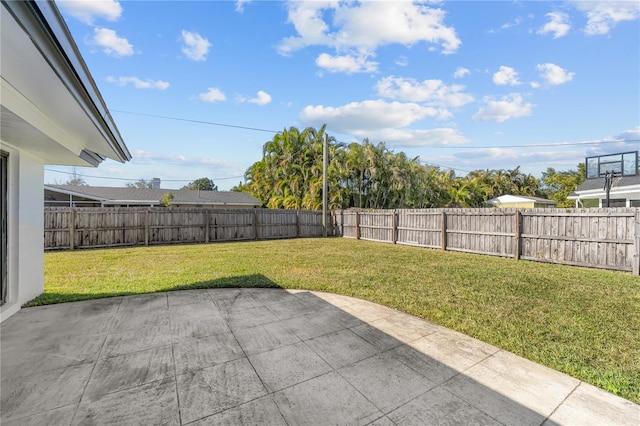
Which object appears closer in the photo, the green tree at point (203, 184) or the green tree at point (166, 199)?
the green tree at point (166, 199)

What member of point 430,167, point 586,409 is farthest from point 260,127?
point 586,409

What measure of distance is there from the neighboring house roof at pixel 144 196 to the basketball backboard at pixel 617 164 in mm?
21108

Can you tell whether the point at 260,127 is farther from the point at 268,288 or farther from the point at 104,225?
the point at 268,288

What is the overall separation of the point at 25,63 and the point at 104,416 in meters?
2.30

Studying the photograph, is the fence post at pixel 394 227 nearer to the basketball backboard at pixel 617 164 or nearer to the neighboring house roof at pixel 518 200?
the basketball backboard at pixel 617 164

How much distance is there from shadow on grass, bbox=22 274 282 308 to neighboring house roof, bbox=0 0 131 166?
2323 mm

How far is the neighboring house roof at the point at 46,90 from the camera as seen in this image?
1.30 metres

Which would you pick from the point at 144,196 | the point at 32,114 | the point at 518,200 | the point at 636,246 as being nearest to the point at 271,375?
the point at 32,114

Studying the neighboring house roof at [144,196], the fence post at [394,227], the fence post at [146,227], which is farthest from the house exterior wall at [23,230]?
the neighboring house roof at [144,196]

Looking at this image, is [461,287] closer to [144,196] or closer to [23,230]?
[23,230]

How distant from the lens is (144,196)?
20016 millimetres

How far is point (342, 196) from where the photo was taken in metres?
18.6

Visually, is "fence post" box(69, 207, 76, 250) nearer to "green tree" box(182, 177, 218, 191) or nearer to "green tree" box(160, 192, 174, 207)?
"green tree" box(160, 192, 174, 207)

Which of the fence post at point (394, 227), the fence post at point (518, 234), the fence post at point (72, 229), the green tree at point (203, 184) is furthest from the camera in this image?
the green tree at point (203, 184)
